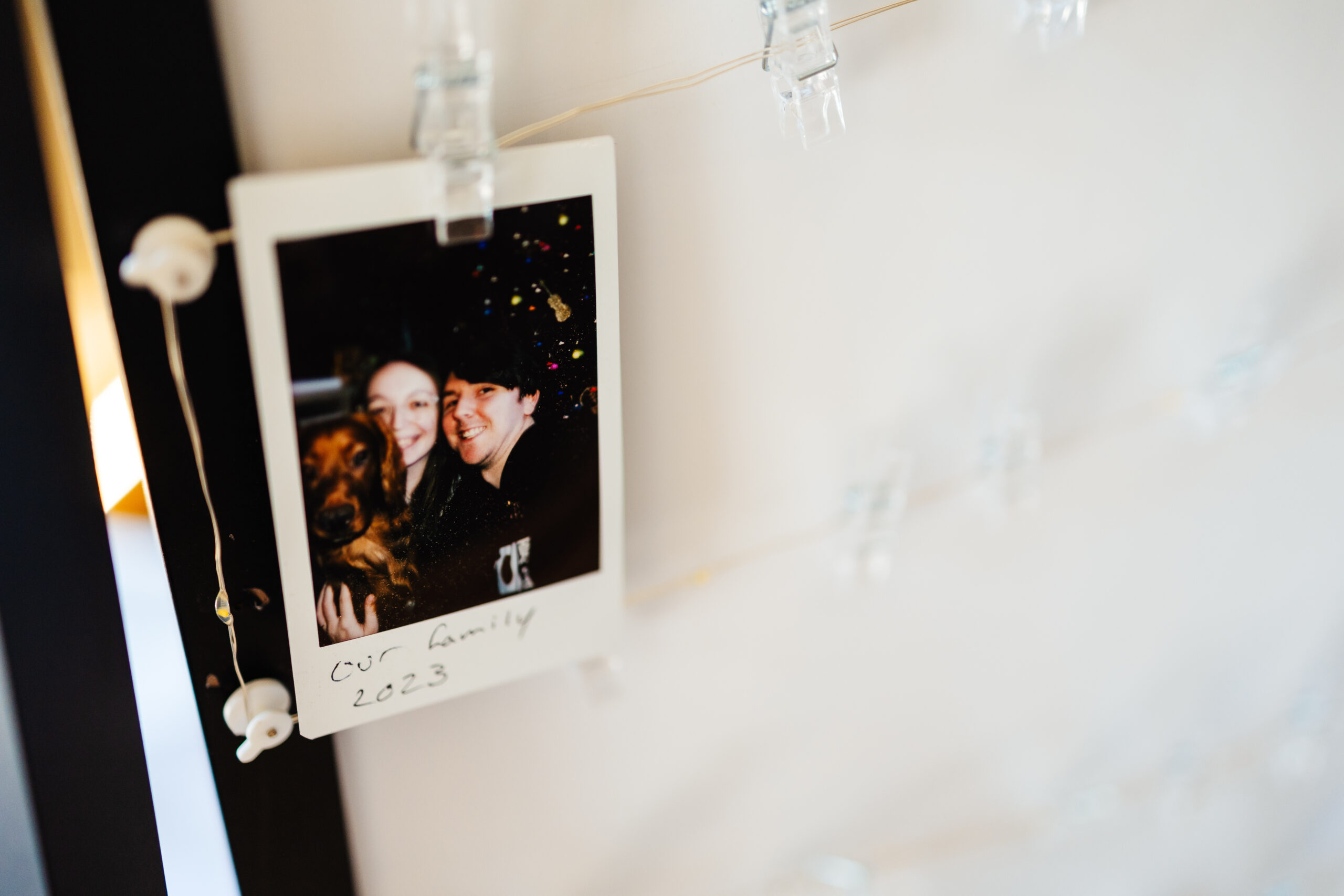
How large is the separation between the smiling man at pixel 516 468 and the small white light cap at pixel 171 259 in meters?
0.11

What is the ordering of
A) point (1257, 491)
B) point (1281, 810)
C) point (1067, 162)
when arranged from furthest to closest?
1. point (1281, 810)
2. point (1257, 491)
3. point (1067, 162)

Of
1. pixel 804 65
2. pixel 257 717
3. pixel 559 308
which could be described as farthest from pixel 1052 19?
pixel 257 717

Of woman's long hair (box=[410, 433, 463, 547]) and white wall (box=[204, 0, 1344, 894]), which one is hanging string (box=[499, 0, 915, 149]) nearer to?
white wall (box=[204, 0, 1344, 894])

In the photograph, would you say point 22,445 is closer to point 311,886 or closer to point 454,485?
point 454,485

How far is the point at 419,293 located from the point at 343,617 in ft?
0.56

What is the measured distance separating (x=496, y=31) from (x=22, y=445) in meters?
0.28

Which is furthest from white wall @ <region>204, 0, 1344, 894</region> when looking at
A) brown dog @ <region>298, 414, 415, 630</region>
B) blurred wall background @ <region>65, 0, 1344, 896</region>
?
brown dog @ <region>298, 414, 415, 630</region>

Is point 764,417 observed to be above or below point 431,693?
above

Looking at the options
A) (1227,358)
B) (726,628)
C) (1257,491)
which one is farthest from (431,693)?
(1257,491)

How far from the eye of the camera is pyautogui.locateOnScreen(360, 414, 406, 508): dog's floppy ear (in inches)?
16.7

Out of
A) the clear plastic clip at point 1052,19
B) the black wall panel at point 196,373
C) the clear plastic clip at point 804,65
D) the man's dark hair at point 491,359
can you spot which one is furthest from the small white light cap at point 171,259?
the clear plastic clip at point 1052,19

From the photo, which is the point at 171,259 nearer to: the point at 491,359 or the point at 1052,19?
the point at 491,359

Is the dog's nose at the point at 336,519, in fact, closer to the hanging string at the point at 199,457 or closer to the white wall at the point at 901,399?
the hanging string at the point at 199,457

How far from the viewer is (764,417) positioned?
58 cm
